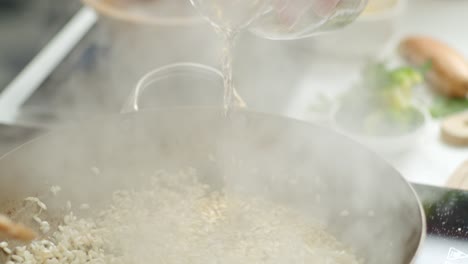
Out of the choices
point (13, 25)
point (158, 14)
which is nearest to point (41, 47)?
point (13, 25)

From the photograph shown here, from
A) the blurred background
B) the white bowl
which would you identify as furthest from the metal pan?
the white bowl

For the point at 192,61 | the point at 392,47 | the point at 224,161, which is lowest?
the point at 224,161

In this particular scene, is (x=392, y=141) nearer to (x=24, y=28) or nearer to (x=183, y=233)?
(x=183, y=233)

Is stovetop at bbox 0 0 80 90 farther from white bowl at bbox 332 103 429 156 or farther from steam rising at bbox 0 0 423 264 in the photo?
white bowl at bbox 332 103 429 156

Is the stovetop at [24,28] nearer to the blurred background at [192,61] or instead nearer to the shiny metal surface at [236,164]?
the blurred background at [192,61]

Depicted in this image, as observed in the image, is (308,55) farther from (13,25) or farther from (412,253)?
(412,253)

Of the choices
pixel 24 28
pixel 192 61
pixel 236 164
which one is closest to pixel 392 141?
pixel 236 164
